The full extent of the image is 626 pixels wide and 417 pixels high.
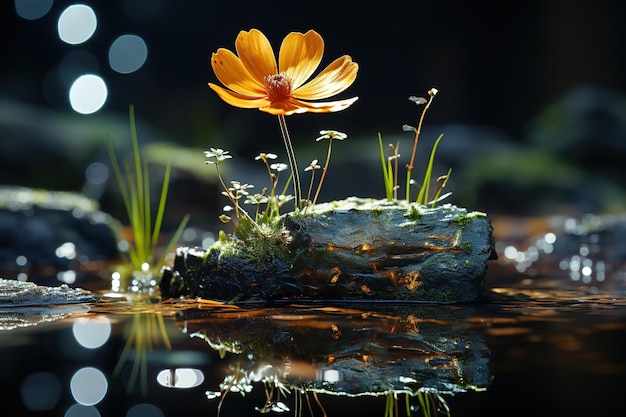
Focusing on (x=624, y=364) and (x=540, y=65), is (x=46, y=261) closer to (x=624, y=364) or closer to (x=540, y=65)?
(x=624, y=364)

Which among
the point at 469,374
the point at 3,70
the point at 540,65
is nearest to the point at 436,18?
the point at 540,65

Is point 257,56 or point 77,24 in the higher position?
point 77,24

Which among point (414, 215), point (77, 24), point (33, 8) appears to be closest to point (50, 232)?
point (414, 215)

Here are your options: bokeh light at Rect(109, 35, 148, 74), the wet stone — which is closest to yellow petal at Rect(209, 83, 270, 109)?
the wet stone

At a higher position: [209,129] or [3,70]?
[3,70]

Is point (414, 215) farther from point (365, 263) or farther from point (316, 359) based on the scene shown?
point (316, 359)

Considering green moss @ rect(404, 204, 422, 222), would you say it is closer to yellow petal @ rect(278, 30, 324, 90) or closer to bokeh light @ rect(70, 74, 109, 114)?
yellow petal @ rect(278, 30, 324, 90)

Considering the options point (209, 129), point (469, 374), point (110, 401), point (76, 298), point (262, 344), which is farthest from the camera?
point (209, 129)
